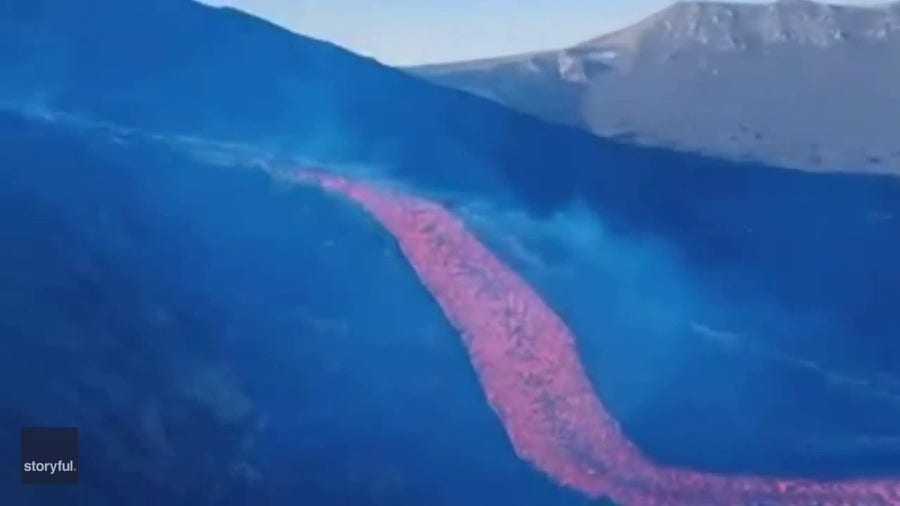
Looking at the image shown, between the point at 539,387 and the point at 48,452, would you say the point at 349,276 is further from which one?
the point at 48,452

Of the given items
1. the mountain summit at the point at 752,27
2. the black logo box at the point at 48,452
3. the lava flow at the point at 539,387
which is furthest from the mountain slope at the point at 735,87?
the black logo box at the point at 48,452

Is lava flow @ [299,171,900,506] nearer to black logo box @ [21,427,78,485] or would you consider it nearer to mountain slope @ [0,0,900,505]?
mountain slope @ [0,0,900,505]

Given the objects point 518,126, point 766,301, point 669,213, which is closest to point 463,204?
point 518,126

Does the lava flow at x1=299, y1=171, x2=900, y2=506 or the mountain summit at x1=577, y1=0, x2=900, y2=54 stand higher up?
the mountain summit at x1=577, y1=0, x2=900, y2=54

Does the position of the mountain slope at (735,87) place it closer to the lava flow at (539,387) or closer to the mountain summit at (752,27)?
the mountain summit at (752,27)

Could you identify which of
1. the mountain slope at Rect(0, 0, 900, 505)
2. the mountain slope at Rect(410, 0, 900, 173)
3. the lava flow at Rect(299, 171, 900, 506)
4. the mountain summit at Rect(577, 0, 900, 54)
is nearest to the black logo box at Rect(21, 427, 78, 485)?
the mountain slope at Rect(0, 0, 900, 505)

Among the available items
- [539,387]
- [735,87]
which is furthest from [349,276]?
[735,87]

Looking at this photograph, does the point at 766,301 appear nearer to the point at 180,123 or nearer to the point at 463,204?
the point at 463,204
